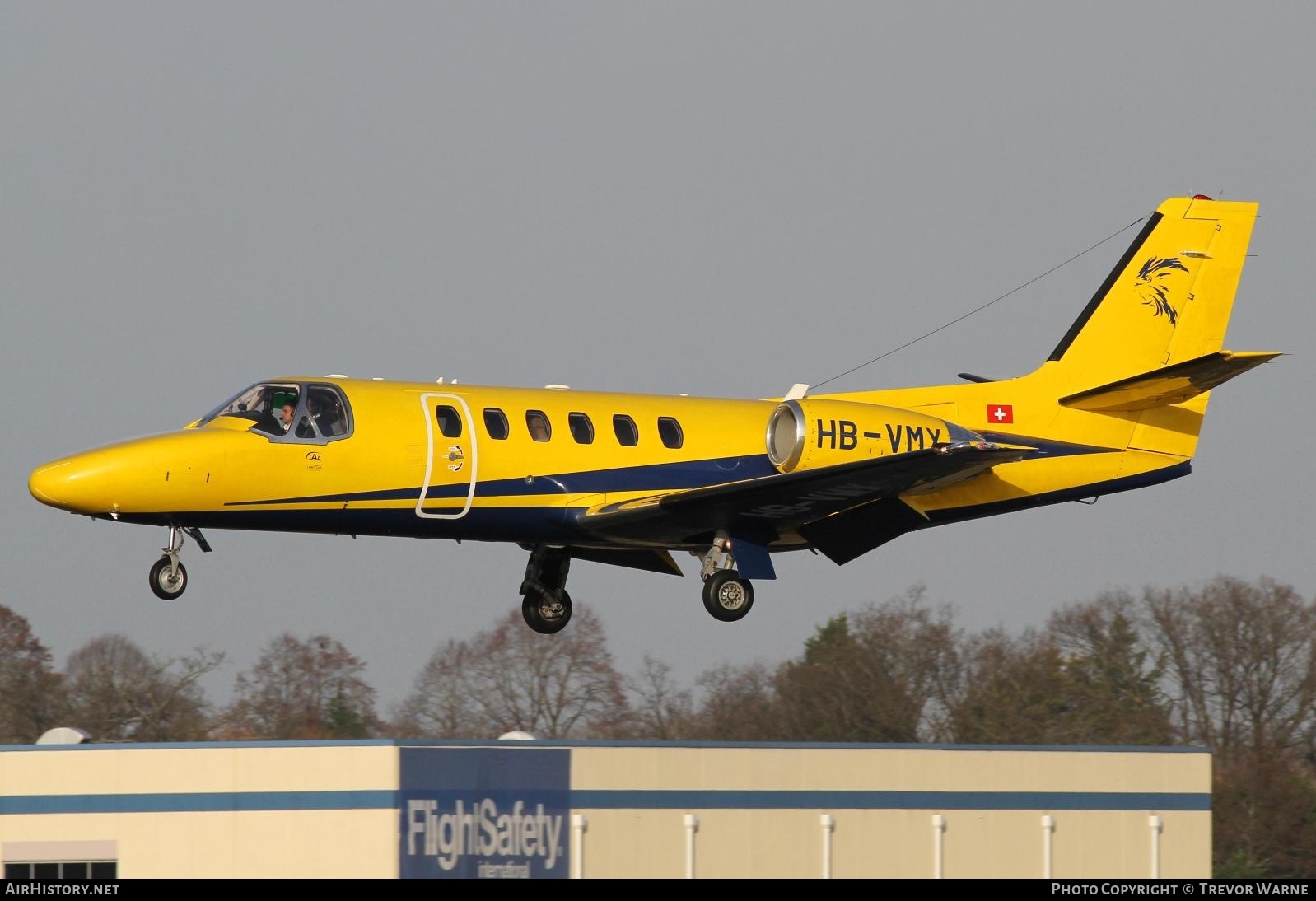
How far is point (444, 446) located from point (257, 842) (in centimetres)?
523

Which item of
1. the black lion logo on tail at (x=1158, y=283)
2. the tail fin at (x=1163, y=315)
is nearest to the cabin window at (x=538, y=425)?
the tail fin at (x=1163, y=315)

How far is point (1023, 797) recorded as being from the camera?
91.5 feet

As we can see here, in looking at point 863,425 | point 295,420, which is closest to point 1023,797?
point 863,425

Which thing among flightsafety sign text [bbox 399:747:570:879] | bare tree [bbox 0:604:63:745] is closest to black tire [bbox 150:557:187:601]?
flightsafety sign text [bbox 399:747:570:879]

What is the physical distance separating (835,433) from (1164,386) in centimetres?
489

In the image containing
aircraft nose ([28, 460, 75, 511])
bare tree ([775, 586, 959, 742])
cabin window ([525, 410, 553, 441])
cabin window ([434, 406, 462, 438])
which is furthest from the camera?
bare tree ([775, 586, 959, 742])

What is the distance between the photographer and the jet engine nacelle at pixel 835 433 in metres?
26.8

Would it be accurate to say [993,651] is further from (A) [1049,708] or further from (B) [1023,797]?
(B) [1023,797]

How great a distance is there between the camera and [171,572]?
24.1m

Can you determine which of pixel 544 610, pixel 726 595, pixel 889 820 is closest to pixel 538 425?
pixel 726 595

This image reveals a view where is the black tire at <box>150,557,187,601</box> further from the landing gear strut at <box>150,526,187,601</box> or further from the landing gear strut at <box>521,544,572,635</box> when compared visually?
the landing gear strut at <box>521,544,572,635</box>

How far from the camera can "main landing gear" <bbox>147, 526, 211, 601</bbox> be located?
78.8ft

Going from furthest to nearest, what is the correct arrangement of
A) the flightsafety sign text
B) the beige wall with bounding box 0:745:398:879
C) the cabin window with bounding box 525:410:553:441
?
the cabin window with bounding box 525:410:553:441 → the flightsafety sign text → the beige wall with bounding box 0:745:398:879

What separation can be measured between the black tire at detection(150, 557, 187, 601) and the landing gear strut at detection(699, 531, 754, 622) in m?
6.75
